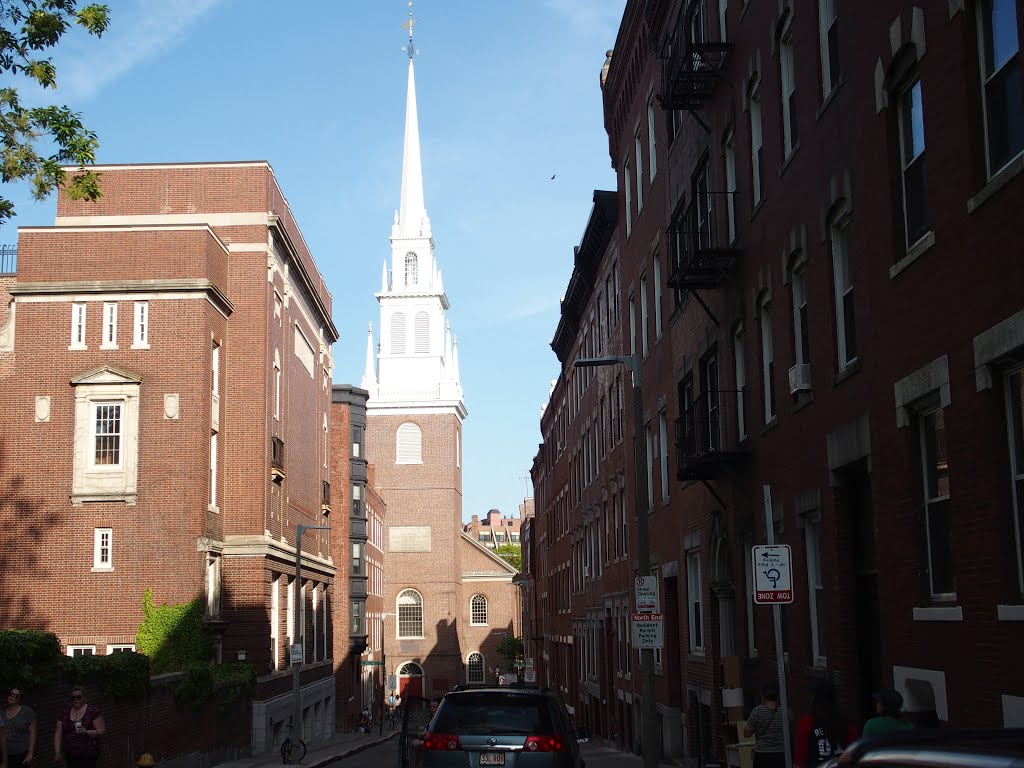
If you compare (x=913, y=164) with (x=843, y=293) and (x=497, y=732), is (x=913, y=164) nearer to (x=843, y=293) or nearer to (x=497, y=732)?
(x=843, y=293)

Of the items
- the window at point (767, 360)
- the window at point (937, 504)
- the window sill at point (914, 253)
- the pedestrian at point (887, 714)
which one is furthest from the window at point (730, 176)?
the pedestrian at point (887, 714)

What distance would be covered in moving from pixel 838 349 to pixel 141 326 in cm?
2604

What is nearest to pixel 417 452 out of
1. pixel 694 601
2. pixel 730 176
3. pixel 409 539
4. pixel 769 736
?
pixel 409 539

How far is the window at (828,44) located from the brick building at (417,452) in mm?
83857

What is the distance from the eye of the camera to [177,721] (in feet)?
95.0

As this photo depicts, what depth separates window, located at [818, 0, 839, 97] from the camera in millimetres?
15109

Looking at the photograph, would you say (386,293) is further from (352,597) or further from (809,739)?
(809,739)

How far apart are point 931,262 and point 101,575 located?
29.3 meters

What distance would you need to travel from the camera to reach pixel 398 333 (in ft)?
331

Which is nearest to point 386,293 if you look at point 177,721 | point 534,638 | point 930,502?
point 534,638

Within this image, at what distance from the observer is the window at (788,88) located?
17094 millimetres

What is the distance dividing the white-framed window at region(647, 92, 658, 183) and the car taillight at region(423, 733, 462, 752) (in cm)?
1757

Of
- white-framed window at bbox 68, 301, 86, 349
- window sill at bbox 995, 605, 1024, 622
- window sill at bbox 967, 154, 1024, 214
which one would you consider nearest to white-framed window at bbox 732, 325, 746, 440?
window sill at bbox 967, 154, 1024, 214

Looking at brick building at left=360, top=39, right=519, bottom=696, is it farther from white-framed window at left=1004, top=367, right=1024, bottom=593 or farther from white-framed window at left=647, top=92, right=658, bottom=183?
white-framed window at left=1004, top=367, right=1024, bottom=593
